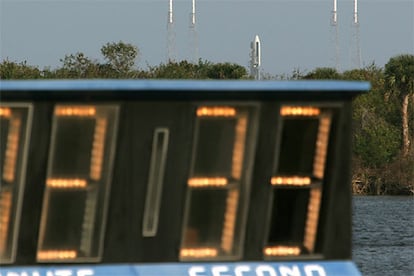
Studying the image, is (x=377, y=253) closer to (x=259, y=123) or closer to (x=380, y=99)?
(x=259, y=123)

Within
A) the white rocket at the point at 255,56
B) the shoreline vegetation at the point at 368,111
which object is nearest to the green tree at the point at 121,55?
the shoreline vegetation at the point at 368,111

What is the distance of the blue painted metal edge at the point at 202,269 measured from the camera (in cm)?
1182

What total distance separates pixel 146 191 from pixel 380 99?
88305 mm

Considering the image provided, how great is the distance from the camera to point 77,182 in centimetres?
1199

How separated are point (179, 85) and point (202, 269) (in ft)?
4.65

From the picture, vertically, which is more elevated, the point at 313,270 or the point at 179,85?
the point at 179,85

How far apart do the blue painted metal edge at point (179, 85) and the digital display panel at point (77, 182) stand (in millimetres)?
197

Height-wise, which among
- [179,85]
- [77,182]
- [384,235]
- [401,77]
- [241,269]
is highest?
[401,77]

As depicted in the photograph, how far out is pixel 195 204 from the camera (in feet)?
40.1

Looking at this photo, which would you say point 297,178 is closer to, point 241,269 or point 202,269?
point 241,269

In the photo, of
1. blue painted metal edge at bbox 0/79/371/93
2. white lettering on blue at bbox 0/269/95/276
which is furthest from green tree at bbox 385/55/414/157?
white lettering on blue at bbox 0/269/95/276

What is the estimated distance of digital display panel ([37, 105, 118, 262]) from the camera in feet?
39.2

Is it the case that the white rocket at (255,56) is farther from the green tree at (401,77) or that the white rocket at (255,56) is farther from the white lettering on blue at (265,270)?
the green tree at (401,77)

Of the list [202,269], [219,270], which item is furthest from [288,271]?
[202,269]
